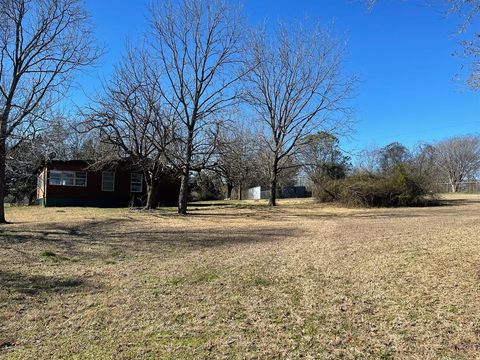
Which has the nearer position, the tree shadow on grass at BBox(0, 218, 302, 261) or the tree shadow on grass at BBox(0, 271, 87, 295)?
the tree shadow on grass at BBox(0, 271, 87, 295)

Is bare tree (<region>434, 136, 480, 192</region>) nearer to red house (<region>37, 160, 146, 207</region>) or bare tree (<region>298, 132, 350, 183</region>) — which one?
bare tree (<region>298, 132, 350, 183</region>)

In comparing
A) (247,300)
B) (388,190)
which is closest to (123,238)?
(247,300)

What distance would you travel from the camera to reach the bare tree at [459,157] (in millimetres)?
79938

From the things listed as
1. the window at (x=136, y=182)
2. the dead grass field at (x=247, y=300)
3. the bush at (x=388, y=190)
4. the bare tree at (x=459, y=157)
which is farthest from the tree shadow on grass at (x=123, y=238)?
the bare tree at (x=459, y=157)

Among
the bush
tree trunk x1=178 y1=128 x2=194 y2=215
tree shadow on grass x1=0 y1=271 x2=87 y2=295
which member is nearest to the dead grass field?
tree shadow on grass x1=0 y1=271 x2=87 y2=295

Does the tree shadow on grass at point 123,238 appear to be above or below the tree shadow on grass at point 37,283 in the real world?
above

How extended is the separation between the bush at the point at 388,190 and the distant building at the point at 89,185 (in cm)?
1217

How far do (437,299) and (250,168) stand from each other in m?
19.6

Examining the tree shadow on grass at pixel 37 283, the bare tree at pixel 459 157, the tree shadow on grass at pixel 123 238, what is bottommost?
the tree shadow on grass at pixel 37 283

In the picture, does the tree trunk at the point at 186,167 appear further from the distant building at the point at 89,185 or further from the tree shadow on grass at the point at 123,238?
the tree shadow on grass at the point at 123,238

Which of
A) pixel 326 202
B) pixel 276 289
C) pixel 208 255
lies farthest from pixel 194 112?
pixel 276 289

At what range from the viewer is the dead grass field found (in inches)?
164

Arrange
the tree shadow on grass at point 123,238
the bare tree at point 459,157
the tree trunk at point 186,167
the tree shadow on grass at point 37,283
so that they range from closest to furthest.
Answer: the tree shadow on grass at point 37,283 < the tree shadow on grass at point 123,238 < the tree trunk at point 186,167 < the bare tree at point 459,157

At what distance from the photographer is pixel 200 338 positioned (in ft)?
14.5
